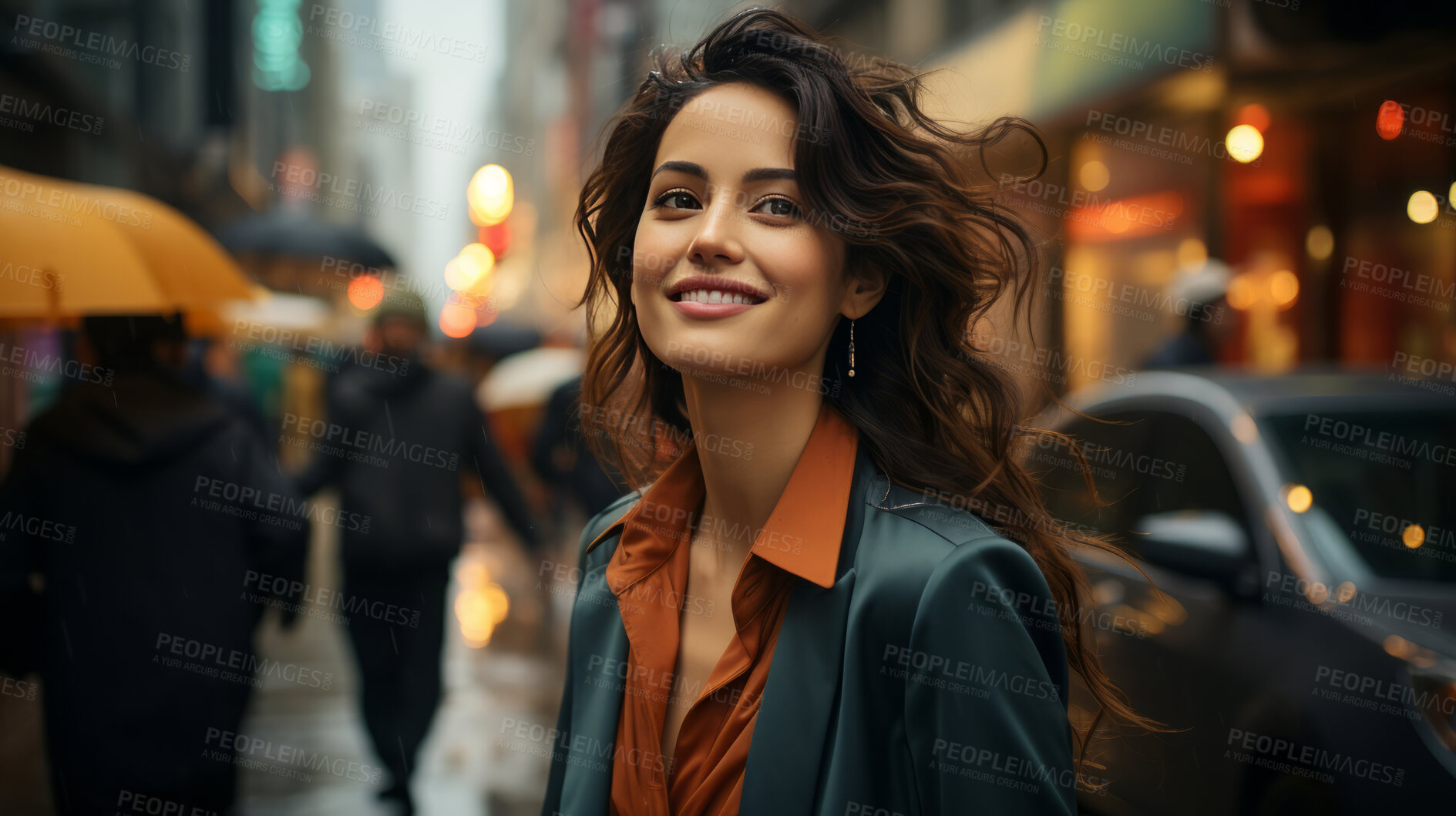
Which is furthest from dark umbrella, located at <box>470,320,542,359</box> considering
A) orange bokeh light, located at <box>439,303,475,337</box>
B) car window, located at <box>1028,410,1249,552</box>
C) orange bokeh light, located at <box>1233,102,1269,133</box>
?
orange bokeh light, located at <box>439,303,475,337</box>

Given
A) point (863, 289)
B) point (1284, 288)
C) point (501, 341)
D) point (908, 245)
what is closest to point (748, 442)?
point (863, 289)

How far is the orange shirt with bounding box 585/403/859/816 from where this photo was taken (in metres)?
1.67

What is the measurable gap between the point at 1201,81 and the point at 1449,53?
6.08 ft

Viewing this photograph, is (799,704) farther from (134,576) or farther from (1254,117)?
(1254,117)

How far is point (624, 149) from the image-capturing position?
6.80 feet

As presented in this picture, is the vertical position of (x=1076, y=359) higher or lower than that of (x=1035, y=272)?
higher

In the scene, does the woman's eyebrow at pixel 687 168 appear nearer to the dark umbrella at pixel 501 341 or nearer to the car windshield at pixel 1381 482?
the car windshield at pixel 1381 482

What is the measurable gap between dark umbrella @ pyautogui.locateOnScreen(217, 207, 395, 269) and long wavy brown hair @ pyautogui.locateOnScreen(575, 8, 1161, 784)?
6.17 meters

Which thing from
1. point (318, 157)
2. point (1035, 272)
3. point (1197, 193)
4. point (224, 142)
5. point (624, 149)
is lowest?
point (1035, 272)

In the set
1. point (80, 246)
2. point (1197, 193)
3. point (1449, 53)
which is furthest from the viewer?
point (1197, 193)

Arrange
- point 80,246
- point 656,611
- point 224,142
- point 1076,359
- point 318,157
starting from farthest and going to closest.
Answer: point 318,157 < point 224,142 < point 1076,359 < point 80,246 < point 656,611

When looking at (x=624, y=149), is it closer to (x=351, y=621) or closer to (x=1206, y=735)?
(x=1206, y=735)

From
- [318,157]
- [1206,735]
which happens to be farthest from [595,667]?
[318,157]

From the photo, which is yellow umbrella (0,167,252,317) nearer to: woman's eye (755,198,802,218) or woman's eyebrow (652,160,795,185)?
woman's eyebrow (652,160,795,185)
